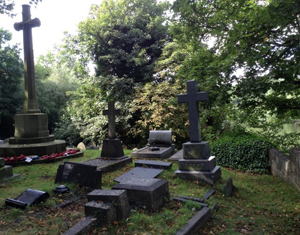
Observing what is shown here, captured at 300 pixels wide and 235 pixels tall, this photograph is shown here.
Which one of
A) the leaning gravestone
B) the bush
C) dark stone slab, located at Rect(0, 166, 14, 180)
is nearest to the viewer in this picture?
dark stone slab, located at Rect(0, 166, 14, 180)

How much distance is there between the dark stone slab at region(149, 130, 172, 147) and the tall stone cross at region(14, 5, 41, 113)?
193 inches

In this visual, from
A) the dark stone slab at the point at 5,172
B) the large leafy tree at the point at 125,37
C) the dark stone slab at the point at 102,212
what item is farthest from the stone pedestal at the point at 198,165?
the large leafy tree at the point at 125,37

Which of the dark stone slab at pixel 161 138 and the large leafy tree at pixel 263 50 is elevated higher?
the large leafy tree at pixel 263 50

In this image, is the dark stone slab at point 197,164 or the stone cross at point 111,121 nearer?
the dark stone slab at point 197,164

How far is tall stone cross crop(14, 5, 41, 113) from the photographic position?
10.3 meters

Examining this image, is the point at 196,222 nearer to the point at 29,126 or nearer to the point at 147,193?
the point at 147,193

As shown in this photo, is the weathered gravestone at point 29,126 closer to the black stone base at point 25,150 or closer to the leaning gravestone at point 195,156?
the black stone base at point 25,150

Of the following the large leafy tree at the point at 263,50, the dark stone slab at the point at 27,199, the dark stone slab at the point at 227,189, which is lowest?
the dark stone slab at the point at 227,189

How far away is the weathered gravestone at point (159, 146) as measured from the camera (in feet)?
31.3

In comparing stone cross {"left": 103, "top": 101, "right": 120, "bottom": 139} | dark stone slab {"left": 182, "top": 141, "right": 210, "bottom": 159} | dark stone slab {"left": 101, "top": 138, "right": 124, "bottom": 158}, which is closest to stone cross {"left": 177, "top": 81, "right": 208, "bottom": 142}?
dark stone slab {"left": 182, "top": 141, "right": 210, "bottom": 159}

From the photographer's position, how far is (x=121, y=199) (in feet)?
12.5

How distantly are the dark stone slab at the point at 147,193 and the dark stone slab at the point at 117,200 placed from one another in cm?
44

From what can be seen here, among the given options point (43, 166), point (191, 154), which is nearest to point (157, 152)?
point (191, 154)

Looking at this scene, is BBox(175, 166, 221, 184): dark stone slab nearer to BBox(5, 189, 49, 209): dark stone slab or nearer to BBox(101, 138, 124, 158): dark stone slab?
BBox(101, 138, 124, 158): dark stone slab
